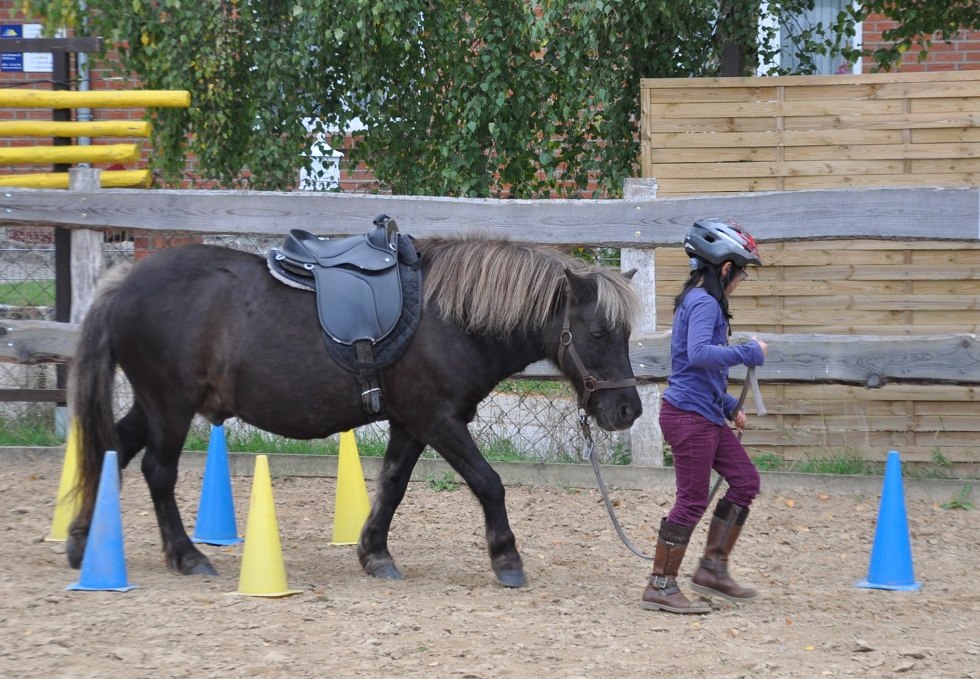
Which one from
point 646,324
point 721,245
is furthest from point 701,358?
point 646,324

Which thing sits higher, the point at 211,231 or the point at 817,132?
the point at 817,132

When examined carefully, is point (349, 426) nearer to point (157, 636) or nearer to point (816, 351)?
point (157, 636)

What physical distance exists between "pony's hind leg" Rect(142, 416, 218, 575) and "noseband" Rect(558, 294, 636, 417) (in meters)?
1.78

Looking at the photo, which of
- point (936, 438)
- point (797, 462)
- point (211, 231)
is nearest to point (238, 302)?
point (211, 231)

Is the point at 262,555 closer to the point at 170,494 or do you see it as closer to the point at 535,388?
the point at 170,494

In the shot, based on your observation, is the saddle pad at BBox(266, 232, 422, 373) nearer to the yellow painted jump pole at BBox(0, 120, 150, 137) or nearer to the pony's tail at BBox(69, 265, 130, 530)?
the pony's tail at BBox(69, 265, 130, 530)

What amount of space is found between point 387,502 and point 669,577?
1442 mm

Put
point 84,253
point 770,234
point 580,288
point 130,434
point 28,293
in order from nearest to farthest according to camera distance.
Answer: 1. point 580,288
2. point 130,434
3. point 770,234
4. point 84,253
5. point 28,293

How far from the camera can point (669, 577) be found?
4.76m

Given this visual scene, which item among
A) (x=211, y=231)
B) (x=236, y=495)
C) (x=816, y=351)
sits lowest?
(x=236, y=495)

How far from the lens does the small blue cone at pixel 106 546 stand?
482 cm

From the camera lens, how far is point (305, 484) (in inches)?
286

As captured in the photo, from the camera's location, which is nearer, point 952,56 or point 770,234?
point 770,234

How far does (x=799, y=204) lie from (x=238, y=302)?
132 inches
